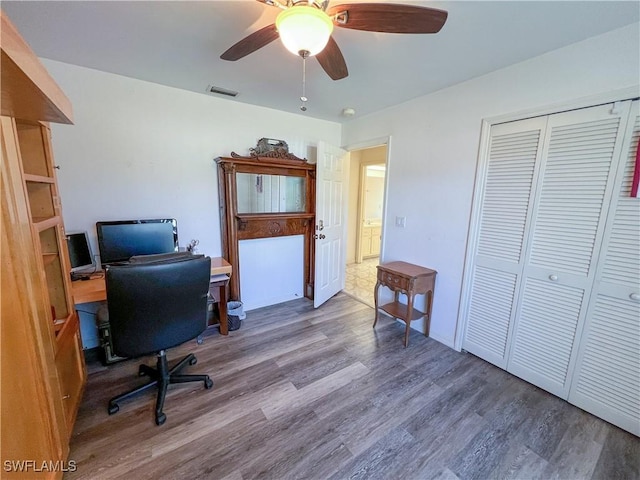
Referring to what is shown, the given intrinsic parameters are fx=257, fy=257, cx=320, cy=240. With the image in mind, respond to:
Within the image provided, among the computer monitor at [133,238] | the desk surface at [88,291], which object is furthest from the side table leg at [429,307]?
the desk surface at [88,291]

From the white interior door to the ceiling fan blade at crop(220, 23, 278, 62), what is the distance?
1.58m

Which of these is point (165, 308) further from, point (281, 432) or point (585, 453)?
point (585, 453)

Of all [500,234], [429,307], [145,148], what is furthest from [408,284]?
[145,148]

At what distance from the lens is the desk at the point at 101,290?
1.85 metres

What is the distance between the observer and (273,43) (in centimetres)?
174

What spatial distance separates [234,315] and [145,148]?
1835 mm

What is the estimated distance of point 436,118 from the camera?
8.14 ft

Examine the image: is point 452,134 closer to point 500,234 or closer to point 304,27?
point 500,234

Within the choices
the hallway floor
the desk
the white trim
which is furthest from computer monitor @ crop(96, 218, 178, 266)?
the white trim

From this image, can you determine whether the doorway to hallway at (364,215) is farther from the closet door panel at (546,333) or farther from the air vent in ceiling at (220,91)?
the air vent in ceiling at (220,91)

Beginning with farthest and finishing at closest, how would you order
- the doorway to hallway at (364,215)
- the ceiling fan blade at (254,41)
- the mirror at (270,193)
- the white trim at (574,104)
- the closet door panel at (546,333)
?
the doorway to hallway at (364,215), the mirror at (270,193), the closet door panel at (546,333), the white trim at (574,104), the ceiling fan blade at (254,41)

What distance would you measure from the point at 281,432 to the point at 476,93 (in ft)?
9.65

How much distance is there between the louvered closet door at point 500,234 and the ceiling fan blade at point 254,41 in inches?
73.5

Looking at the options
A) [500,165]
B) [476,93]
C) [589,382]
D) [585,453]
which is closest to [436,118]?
[476,93]
